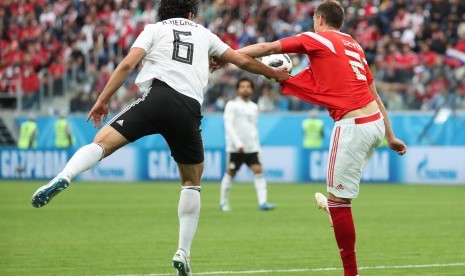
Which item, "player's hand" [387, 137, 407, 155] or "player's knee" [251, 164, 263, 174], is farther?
"player's knee" [251, 164, 263, 174]

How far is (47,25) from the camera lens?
3734 cm

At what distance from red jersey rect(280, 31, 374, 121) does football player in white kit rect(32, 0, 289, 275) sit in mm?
433

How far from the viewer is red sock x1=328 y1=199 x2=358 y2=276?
8.29 m

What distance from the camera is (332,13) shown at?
866cm

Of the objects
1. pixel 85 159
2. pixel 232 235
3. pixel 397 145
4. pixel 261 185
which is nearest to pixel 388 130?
pixel 397 145

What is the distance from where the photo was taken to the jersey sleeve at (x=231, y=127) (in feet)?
62.4

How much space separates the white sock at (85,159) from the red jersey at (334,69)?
1.77m

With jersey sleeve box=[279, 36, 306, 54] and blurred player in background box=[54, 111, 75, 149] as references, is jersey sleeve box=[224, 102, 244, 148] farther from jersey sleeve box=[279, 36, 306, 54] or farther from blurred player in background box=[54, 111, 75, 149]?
blurred player in background box=[54, 111, 75, 149]

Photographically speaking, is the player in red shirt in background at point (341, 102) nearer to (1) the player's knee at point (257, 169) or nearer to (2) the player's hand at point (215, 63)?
(2) the player's hand at point (215, 63)

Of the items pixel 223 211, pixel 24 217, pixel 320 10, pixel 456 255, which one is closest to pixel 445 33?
pixel 223 211

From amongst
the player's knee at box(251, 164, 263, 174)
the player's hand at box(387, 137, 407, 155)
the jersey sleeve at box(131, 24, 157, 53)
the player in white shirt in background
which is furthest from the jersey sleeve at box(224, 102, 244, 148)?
the jersey sleeve at box(131, 24, 157, 53)

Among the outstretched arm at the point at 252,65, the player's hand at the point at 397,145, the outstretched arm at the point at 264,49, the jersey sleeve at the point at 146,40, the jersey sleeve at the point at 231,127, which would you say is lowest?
the jersey sleeve at the point at 231,127

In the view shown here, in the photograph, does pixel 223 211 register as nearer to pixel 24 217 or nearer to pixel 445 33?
pixel 24 217

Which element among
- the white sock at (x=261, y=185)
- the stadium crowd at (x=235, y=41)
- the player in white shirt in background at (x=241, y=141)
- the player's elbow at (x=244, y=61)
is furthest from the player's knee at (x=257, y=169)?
the player's elbow at (x=244, y=61)
